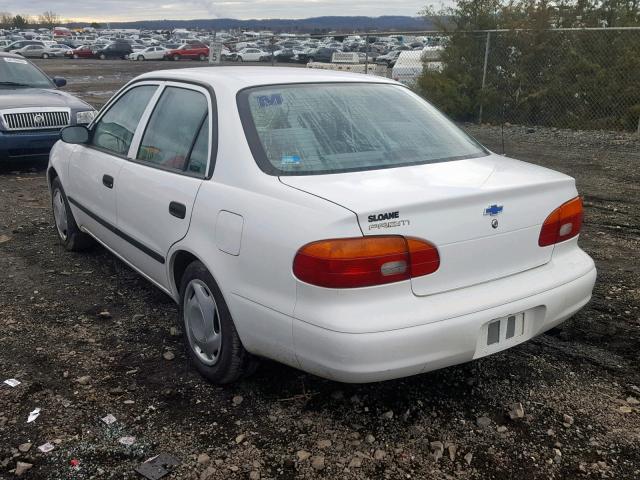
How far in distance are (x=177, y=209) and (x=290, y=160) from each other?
718 mm

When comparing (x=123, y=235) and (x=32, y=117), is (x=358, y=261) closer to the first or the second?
(x=123, y=235)

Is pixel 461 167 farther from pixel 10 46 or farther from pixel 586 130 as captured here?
pixel 10 46

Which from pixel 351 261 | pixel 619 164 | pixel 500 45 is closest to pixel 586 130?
pixel 500 45

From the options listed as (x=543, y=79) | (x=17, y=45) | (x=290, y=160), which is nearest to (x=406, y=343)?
(x=290, y=160)

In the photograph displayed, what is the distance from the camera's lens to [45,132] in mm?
8914

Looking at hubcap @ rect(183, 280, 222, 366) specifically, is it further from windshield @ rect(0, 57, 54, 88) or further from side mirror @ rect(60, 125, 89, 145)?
windshield @ rect(0, 57, 54, 88)

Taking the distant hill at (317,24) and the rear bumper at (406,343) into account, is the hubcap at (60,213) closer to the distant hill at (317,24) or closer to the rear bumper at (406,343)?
the rear bumper at (406,343)

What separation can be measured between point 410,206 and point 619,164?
805cm

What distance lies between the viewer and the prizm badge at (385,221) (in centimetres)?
258

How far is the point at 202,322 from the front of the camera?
3365 millimetres

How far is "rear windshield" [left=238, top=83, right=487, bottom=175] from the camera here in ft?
10.3

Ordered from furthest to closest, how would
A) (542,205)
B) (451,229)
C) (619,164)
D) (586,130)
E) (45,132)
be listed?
(586,130) → (619,164) → (45,132) → (542,205) → (451,229)

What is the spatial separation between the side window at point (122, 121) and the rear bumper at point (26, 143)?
468cm

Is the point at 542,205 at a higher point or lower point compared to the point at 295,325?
higher
